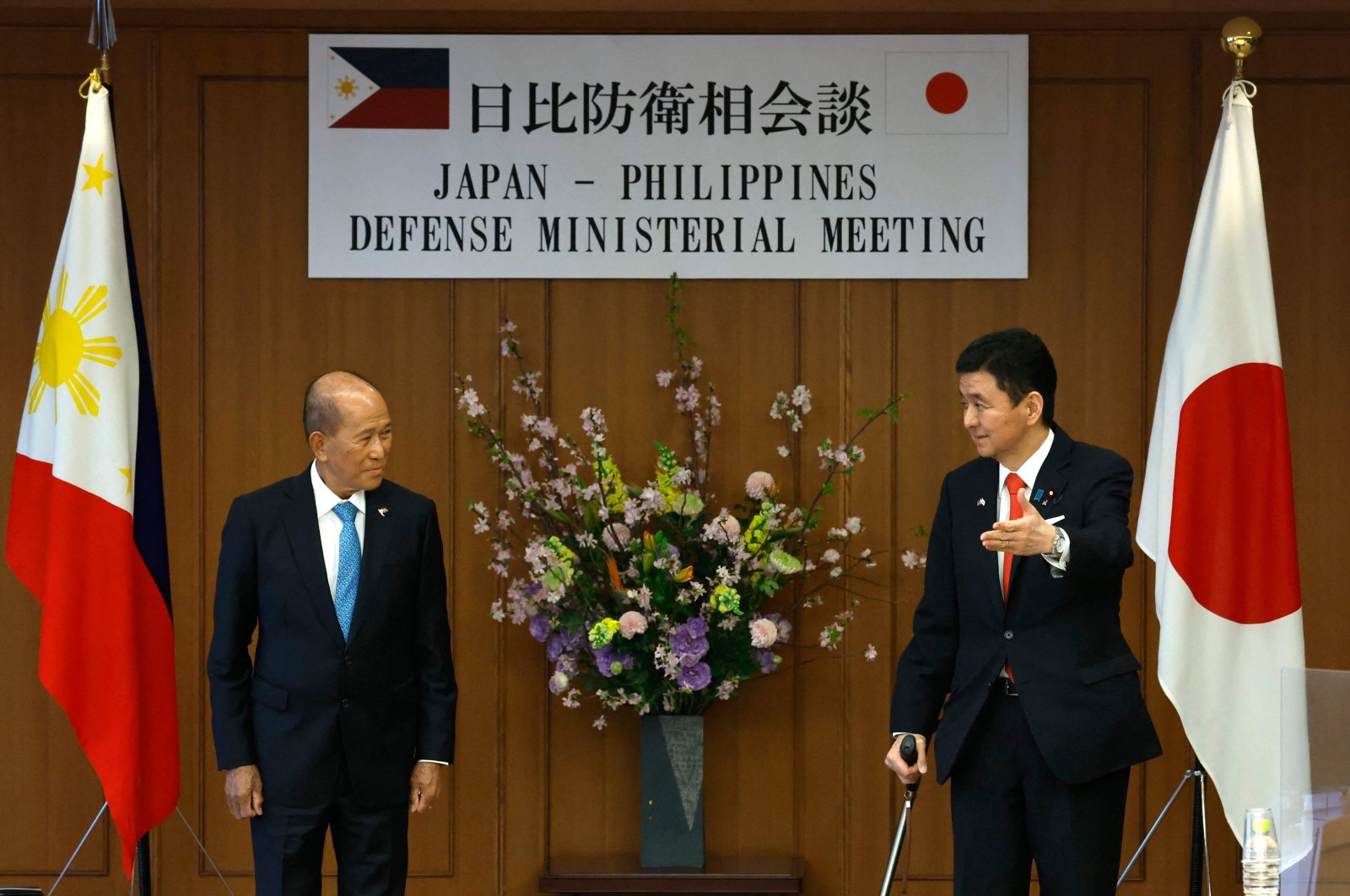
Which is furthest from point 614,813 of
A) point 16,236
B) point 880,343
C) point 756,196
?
point 16,236

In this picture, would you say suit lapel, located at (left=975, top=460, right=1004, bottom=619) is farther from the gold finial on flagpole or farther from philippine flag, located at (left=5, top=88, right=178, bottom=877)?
philippine flag, located at (left=5, top=88, right=178, bottom=877)

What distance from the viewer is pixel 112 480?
3703mm

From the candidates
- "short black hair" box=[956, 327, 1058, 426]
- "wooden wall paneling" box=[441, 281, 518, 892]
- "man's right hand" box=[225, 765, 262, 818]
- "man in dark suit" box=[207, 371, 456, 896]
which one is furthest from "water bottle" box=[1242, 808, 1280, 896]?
"wooden wall paneling" box=[441, 281, 518, 892]

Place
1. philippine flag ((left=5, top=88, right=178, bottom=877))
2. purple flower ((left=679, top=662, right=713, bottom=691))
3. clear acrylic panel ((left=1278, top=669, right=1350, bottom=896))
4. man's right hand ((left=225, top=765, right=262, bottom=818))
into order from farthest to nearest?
purple flower ((left=679, top=662, right=713, bottom=691)) → philippine flag ((left=5, top=88, right=178, bottom=877)) → man's right hand ((left=225, top=765, right=262, bottom=818)) → clear acrylic panel ((left=1278, top=669, right=1350, bottom=896))

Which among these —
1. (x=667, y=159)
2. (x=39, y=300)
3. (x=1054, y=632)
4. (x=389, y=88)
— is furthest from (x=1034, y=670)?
(x=39, y=300)

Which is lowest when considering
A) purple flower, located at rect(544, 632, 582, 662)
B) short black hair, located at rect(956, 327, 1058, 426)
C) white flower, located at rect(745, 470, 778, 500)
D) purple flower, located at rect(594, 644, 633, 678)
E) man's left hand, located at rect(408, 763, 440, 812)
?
man's left hand, located at rect(408, 763, 440, 812)

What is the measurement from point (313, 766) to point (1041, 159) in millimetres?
3041

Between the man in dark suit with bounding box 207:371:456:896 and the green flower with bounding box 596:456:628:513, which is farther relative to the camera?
the green flower with bounding box 596:456:628:513

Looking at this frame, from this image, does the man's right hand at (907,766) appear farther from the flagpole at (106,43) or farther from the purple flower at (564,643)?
the flagpole at (106,43)

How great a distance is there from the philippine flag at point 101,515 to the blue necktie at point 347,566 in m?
0.88

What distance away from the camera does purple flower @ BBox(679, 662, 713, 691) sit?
407 centimetres

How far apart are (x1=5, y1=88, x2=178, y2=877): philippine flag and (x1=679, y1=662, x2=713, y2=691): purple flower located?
1.44 meters

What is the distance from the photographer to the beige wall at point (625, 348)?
454 cm

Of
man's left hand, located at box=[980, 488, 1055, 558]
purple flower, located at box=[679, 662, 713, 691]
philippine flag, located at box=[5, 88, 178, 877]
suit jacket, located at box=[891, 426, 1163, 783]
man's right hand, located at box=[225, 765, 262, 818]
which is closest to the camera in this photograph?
man's left hand, located at box=[980, 488, 1055, 558]
